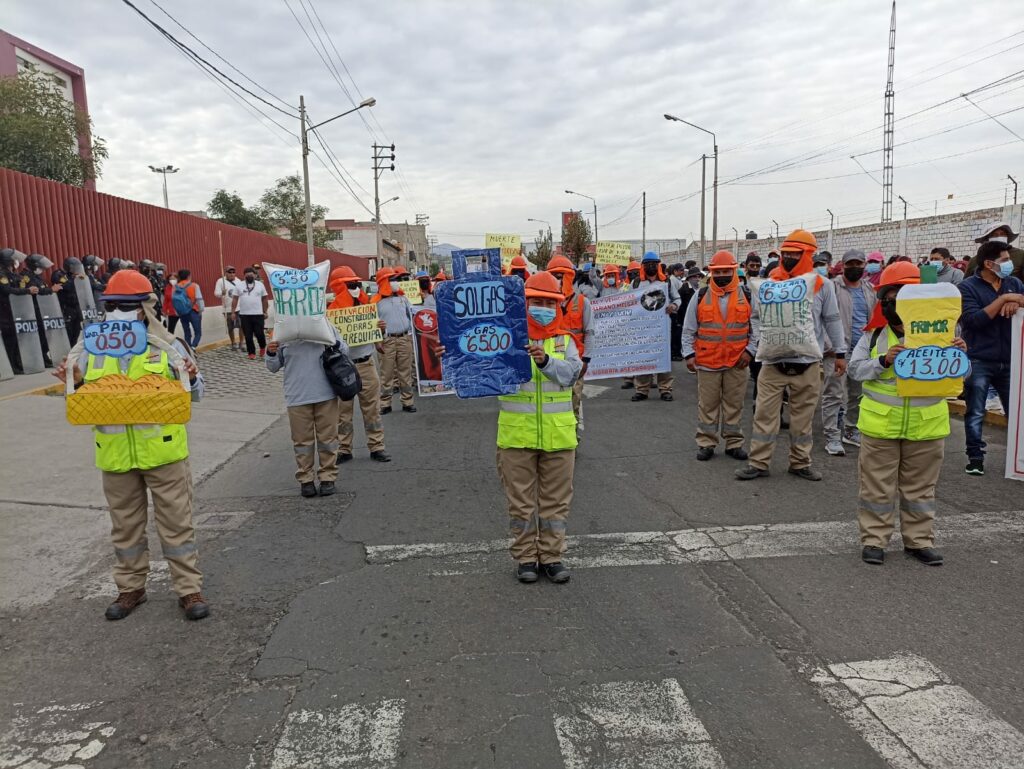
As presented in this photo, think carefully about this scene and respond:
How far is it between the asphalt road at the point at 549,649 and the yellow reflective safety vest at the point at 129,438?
89 centimetres

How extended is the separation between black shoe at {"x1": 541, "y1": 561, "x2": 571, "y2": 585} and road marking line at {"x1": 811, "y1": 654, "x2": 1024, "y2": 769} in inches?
59.9

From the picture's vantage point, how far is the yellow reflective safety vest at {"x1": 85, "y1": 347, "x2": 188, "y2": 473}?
3.92 metres

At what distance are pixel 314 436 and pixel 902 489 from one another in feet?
15.6

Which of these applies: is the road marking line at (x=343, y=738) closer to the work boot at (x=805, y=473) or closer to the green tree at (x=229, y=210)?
the work boot at (x=805, y=473)

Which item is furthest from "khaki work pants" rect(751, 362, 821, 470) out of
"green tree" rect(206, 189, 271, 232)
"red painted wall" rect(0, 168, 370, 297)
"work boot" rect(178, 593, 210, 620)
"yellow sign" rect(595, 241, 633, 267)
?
"green tree" rect(206, 189, 271, 232)

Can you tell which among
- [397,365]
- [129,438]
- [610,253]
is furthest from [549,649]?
[610,253]

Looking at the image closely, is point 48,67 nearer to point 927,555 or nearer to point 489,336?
point 489,336

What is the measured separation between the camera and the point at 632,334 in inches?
412

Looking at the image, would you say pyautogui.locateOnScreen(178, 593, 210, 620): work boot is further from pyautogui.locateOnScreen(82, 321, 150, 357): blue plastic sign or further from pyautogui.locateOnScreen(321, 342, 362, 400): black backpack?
pyautogui.locateOnScreen(321, 342, 362, 400): black backpack

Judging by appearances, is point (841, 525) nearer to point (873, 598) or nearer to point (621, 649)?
point (873, 598)

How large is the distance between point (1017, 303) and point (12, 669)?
7422mm

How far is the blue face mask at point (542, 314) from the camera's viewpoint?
4.24 metres

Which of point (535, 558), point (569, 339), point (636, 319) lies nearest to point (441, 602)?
point (535, 558)

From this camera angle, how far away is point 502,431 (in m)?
4.34
